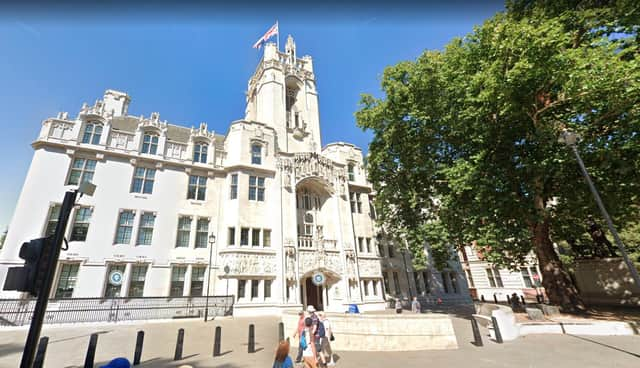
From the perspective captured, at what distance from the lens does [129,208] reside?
19.3 metres

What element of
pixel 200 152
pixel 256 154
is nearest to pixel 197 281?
pixel 200 152

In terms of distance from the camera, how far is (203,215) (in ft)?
70.2

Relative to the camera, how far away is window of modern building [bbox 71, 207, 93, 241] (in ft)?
57.2

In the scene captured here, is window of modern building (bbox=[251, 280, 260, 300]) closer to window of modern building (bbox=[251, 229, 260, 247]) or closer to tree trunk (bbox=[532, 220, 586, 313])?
window of modern building (bbox=[251, 229, 260, 247])

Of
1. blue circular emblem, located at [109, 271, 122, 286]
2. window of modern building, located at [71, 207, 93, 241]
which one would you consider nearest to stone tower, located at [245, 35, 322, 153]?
window of modern building, located at [71, 207, 93, 241]

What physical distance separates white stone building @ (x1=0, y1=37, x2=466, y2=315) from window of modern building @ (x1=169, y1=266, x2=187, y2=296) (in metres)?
0.07

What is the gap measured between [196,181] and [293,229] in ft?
31.0

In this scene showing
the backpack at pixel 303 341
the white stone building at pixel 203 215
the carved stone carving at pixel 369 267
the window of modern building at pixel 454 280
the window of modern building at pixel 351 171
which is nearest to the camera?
the backpack at pixel 303 341

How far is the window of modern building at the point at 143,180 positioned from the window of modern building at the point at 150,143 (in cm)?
171

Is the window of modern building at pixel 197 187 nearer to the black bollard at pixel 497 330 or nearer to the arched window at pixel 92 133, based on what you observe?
the arched window at pixel 92 133

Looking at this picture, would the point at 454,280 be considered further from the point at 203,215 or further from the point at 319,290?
the point at 203,215

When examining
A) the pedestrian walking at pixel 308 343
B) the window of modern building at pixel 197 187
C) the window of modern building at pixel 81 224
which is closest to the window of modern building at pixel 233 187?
the window of modern building at pixel 197 187

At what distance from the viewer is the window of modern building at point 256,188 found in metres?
22.3

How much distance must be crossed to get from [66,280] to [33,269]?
710 inches
